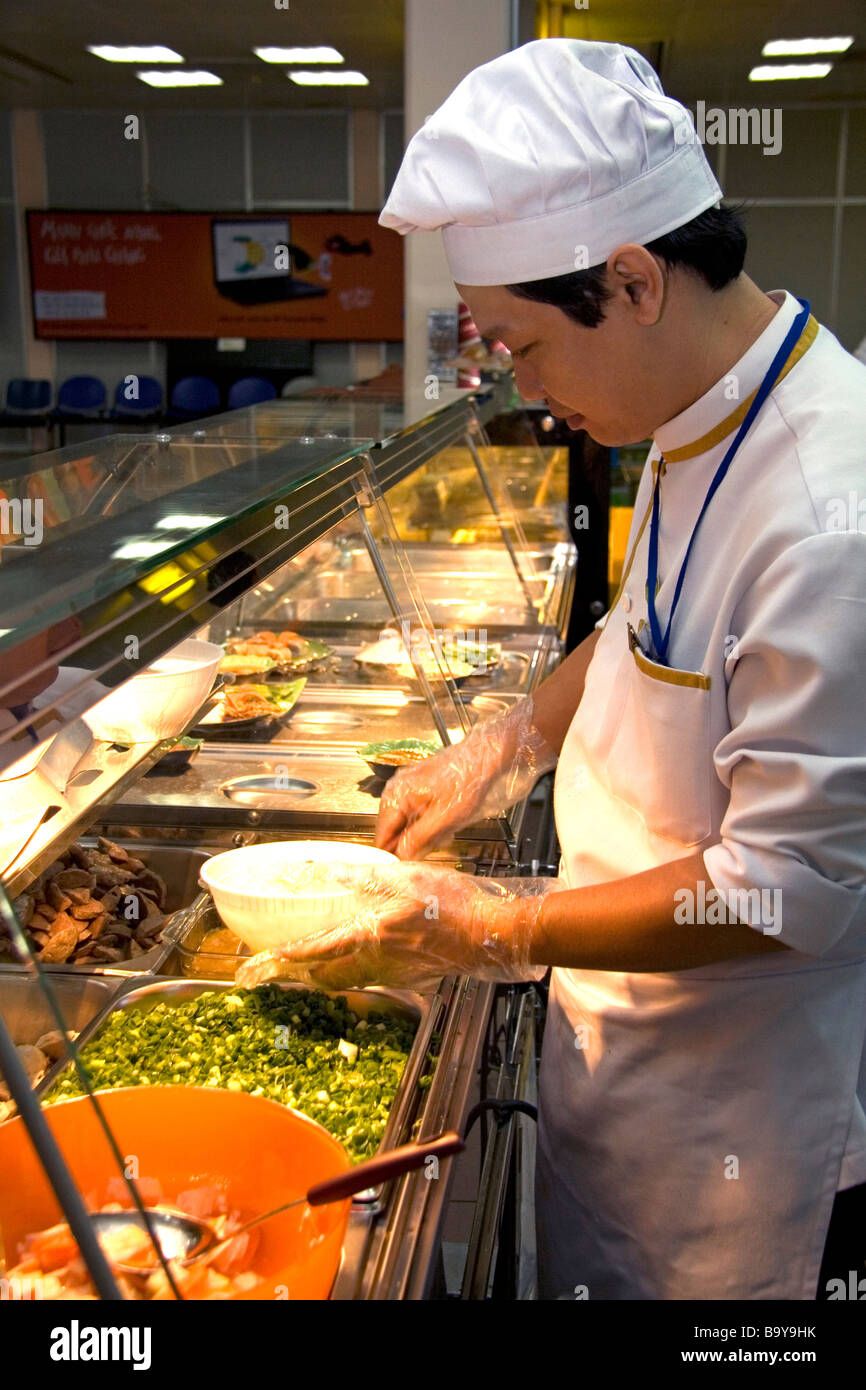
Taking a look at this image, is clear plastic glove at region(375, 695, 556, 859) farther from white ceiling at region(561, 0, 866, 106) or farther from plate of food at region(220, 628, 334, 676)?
white ceiling at region(561, 0, 866, 106)

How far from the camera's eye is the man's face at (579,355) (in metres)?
1.29

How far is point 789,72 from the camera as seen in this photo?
1134cm

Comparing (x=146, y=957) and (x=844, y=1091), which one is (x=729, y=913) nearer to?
(x=844, y=1091)

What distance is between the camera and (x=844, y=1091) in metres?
1.45

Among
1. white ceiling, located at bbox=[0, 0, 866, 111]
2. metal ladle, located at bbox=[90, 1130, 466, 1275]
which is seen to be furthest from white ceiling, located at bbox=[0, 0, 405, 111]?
metal ladle, located at bbox=[90, 1130, 466, 1275]

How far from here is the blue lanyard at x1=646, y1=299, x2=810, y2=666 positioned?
133 centimetres

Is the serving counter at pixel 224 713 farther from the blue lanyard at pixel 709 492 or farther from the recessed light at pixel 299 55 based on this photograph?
the recessed light at pixel 299 55

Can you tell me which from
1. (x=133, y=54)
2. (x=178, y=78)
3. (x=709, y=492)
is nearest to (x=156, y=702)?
(x=709, y=492)

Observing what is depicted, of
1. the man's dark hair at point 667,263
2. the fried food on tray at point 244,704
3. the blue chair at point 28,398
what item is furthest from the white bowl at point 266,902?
the blue chair at point 28,398

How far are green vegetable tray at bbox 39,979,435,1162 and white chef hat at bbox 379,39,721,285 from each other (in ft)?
2.89

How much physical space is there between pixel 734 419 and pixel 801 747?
0.40 m

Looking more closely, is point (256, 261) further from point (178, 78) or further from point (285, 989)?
point (285, 989)
